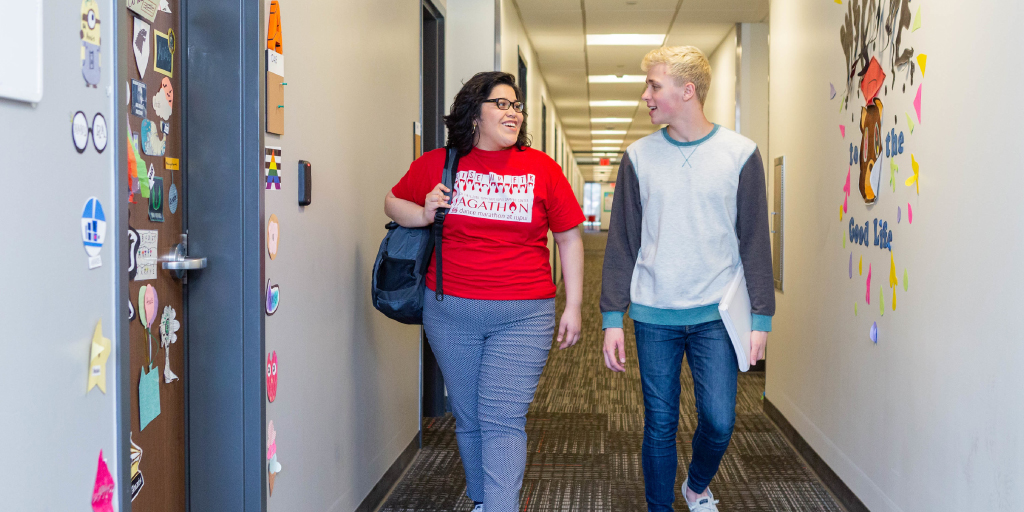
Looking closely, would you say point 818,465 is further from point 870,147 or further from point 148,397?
point 148,397

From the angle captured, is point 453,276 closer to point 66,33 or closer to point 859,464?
point 66,33

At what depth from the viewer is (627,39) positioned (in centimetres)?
718

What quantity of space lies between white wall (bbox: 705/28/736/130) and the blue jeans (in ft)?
13.6

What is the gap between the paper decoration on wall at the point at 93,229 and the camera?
116 centimetres

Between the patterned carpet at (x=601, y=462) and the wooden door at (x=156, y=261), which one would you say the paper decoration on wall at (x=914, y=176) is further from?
the wooden door at (x=156, y=261)

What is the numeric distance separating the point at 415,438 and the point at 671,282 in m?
1.68

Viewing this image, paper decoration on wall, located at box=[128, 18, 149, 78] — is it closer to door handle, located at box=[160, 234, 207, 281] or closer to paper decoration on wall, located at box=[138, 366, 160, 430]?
door handle, located at box=[160, 234, 207, 281]

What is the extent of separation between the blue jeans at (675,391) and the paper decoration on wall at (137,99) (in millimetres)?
1335

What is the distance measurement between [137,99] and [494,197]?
3.15 feet

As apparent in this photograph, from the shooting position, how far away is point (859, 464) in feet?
8.86

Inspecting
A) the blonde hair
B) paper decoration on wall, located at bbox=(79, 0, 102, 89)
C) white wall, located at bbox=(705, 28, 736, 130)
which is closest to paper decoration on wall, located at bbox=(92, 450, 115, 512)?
paper decoration on wall, located at bbox=(79, 0, 102, 89)

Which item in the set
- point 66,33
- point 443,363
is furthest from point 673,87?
point 66,33

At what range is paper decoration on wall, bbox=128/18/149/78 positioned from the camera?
1.56 meters

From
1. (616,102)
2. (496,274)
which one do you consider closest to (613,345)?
(496,274)
